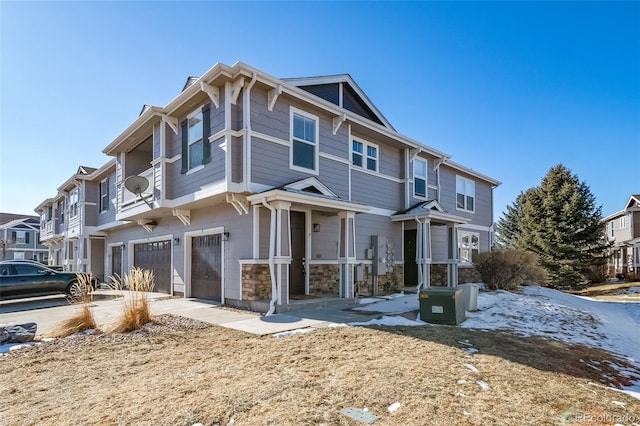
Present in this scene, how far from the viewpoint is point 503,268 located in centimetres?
1407

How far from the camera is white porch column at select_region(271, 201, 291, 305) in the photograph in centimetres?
882

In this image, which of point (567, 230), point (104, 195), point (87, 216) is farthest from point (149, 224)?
point (567, 230)

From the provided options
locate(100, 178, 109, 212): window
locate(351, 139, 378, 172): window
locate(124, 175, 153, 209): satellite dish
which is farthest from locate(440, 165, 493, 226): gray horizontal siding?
locate(100, 178, 109, 212): window

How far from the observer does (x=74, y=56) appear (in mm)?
9477

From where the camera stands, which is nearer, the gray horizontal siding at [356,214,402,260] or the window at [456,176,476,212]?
the gray horizontal siding at [356,214,402,260]

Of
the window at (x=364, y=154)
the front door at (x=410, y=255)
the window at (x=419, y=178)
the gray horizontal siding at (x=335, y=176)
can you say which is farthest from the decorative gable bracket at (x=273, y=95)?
the front door at (x=410, y=255)

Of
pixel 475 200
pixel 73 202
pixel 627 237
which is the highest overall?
pixel 73 202

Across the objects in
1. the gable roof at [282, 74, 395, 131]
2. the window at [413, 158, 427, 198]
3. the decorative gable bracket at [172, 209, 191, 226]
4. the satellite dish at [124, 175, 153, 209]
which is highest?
the gable roof at [282, 74, 395, 131]

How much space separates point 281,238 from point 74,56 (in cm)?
722

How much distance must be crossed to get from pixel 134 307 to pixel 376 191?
9.03 metres

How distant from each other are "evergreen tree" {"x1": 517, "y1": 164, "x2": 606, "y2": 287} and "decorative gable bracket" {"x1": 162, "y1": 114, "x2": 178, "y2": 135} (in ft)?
76.6

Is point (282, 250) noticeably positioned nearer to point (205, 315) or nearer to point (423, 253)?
point (205, 315)

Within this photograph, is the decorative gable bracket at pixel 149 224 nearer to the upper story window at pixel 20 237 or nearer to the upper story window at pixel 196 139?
Result: the upper story window at pixel 196 139

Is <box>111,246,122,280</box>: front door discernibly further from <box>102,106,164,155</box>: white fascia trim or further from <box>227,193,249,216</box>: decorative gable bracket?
<box>227,193,249,216</box>: decorative gable bracket
